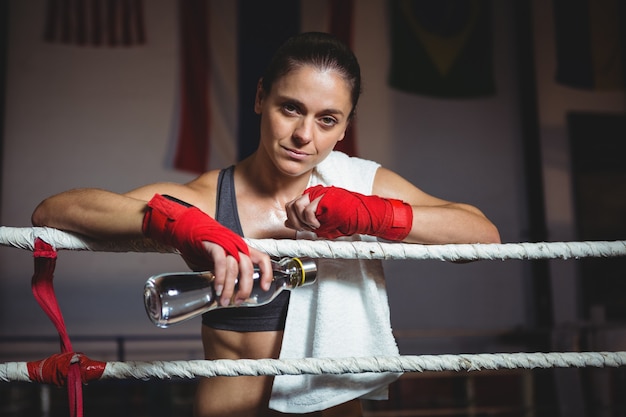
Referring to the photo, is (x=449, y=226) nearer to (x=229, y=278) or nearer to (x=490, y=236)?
(x=490, y=236)

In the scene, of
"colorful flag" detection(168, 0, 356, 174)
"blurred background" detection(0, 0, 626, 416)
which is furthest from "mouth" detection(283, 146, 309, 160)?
"colorful flag" detection(168, 0, 356, 174)

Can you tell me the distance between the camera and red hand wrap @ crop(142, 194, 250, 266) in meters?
0.68

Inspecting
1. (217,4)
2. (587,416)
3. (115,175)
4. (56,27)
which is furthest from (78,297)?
(587,416)

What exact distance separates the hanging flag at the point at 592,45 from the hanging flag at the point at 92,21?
282cm

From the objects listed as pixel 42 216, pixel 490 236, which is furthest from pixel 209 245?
pixel 490 236

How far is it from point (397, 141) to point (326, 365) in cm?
318

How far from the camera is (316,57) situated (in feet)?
3.38

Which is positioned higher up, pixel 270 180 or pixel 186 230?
pixel 270 180

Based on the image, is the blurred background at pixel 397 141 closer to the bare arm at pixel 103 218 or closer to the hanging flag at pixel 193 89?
the hanging flag at pixel 193 89

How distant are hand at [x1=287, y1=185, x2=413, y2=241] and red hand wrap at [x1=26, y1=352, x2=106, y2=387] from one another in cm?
36

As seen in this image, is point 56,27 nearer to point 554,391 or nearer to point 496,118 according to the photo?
point 496,118

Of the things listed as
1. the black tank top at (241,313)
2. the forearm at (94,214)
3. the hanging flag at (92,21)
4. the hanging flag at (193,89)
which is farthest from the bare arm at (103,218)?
the hanging flag at (92,21)

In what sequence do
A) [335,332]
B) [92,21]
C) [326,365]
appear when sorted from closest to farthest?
[326,365], [335,332], [92,21]

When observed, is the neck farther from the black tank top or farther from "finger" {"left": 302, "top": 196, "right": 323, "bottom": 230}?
"finger" {"left": 302, "top": 196, "right": 323, "bottom": 230}
